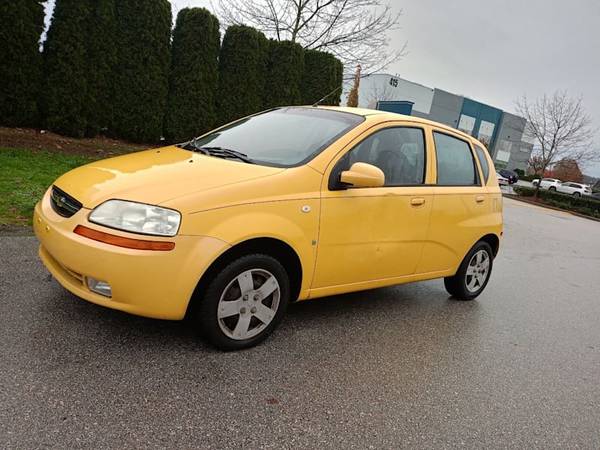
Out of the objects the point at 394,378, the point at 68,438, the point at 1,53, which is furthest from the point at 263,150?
the point at 1,53

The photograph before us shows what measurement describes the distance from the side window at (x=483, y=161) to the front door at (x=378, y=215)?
3.77ft

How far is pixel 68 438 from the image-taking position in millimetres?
2189

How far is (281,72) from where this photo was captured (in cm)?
1411

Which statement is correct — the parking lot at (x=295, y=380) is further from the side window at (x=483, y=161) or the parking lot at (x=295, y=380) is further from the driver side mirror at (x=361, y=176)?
the side window at (x=483, y=161)

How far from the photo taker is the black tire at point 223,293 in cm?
296

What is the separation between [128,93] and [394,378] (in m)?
10.2

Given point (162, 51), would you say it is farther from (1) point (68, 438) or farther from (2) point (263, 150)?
(1) point (68, 438)

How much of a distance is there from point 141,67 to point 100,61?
0.97 meters

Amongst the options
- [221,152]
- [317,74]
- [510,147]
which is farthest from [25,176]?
[510,147]

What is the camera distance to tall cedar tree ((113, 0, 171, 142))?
11.1 metres

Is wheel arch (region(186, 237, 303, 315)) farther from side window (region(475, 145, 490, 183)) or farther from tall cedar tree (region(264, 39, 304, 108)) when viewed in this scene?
tall cedar tree (region(264, 39, 304, 108))

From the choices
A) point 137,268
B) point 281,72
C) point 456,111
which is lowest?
point 137,268

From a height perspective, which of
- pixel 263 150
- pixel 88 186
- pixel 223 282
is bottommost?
pixel 223 282

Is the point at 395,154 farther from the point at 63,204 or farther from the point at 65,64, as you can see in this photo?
the point at 65,64
